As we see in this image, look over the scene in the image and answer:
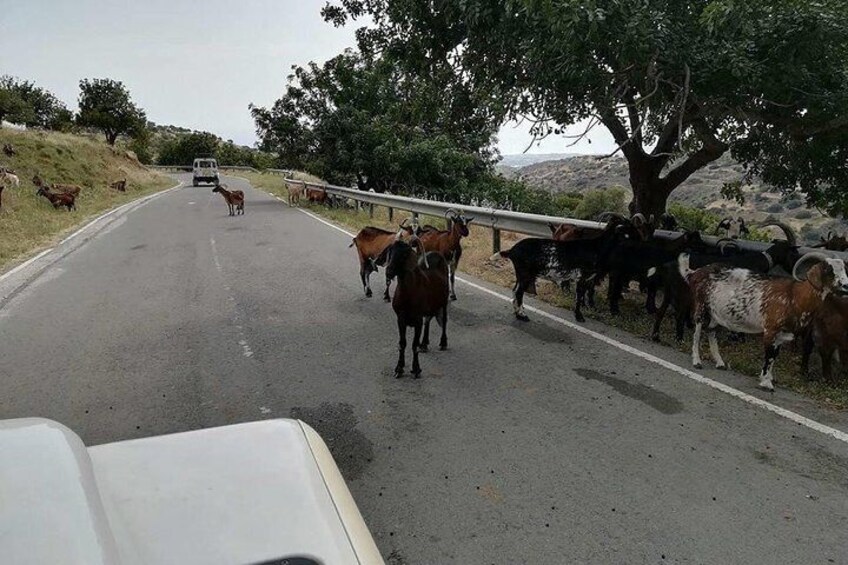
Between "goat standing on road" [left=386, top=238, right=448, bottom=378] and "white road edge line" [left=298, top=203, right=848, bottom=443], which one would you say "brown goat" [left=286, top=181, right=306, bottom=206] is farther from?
"goat standing on road" [left=386, top=238, right=448, bottom=378]

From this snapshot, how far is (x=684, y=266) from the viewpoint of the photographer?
6367mm

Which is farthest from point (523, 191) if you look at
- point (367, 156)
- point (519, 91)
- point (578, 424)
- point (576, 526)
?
point (576, 526)

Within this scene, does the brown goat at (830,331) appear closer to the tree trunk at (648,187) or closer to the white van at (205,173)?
the tree trunk at (648,187)

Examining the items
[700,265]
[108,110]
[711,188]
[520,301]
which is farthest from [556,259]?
[108,110]

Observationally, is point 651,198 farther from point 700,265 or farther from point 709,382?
point 709,382

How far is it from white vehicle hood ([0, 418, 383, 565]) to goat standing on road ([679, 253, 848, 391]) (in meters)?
4.72

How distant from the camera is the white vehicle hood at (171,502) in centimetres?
141

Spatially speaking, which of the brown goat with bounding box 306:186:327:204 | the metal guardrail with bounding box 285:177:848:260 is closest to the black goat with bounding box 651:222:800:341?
the metal guardrail with bounding box 285:177:848:260

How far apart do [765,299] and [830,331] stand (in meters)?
0.57

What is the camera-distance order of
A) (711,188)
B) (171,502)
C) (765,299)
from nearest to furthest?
1. (171,502)
2. (765,299)
3. (711,188)

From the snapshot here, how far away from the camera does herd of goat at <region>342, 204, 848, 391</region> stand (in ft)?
16.8

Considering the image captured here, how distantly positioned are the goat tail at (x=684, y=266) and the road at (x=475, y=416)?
0.89 meters

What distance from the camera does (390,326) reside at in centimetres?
709

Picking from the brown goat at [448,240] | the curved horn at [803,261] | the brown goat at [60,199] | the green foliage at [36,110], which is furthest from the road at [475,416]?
the green foliage at [36,110]
